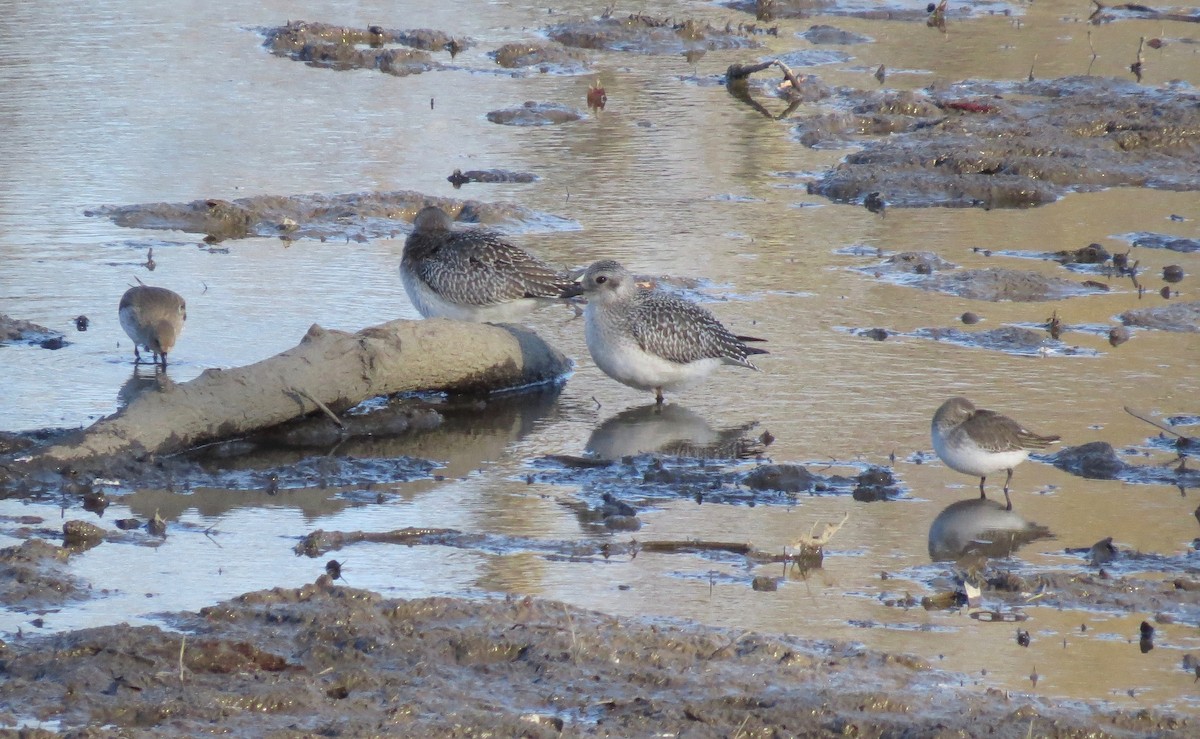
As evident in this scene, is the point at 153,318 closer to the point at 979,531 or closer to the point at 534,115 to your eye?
the point at 979,531

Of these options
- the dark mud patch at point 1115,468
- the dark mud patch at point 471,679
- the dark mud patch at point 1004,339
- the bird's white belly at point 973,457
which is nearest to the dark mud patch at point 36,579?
the dark mud patch at point 471,679

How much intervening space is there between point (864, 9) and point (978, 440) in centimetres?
1643

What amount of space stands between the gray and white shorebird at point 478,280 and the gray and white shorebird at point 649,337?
1.86ft

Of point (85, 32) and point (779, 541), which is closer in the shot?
point (779, 541)

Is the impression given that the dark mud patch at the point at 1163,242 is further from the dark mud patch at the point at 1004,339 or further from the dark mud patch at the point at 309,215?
the dark mud patch at the point at 309,215

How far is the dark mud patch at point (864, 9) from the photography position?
22.7 metres

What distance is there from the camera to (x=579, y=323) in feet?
36.1

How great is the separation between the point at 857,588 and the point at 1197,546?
1507 mm

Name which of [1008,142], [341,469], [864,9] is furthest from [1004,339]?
[864,9]

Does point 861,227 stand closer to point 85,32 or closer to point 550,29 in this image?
point 550,29

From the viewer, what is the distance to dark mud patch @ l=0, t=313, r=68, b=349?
953 cm

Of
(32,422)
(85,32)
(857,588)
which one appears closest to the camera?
(857,588)

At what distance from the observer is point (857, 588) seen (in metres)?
6.57

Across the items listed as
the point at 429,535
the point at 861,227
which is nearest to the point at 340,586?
the point at 429,535
